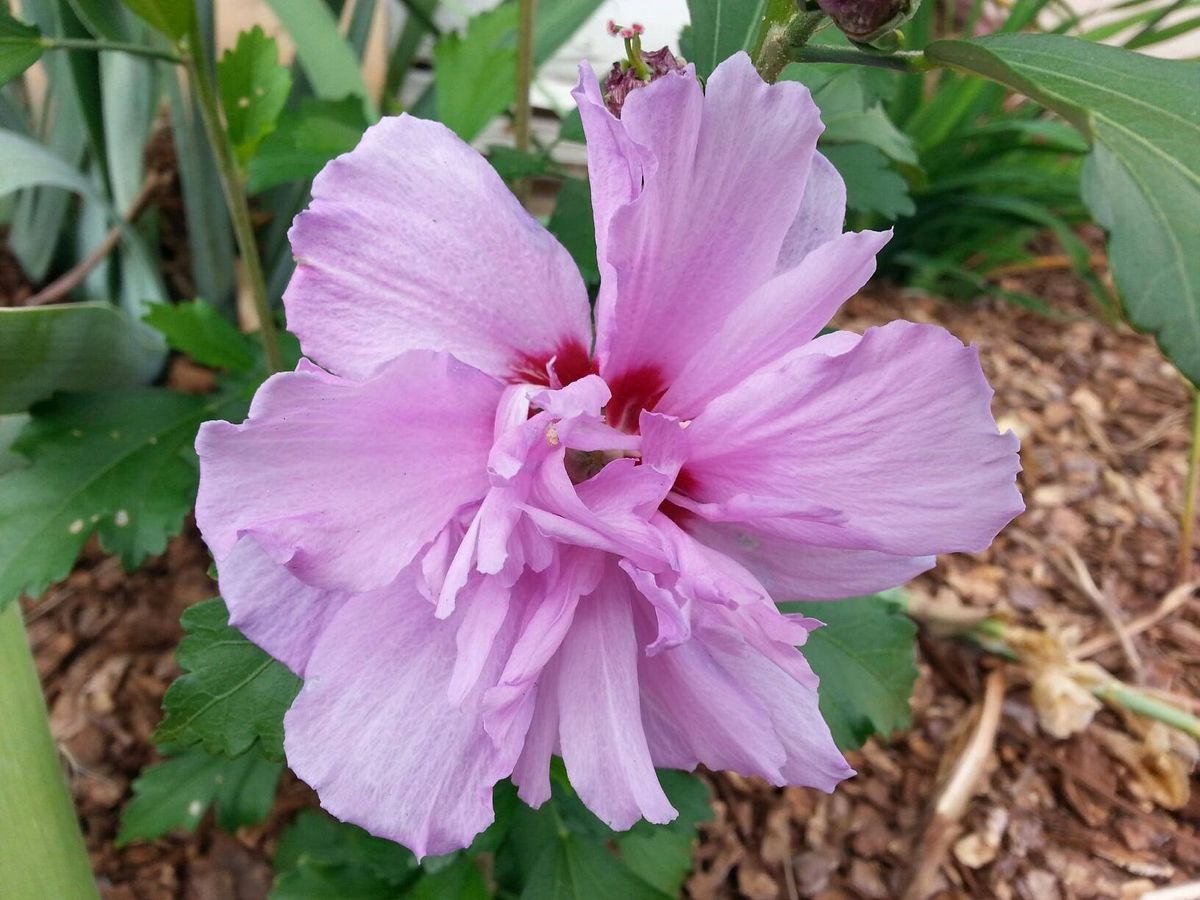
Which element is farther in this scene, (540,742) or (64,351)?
(64,351)

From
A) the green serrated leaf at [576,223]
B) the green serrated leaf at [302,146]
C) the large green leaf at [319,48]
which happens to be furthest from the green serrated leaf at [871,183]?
the large green leaf at [319,48]

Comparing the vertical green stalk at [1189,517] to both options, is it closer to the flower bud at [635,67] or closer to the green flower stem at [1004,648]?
the green flower stem at [1004,648]

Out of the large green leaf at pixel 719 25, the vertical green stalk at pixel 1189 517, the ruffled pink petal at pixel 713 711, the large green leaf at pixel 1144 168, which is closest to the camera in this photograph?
the large green leaf at pixel 1144 168

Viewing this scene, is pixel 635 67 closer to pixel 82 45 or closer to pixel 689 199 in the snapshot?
pixel 689 199

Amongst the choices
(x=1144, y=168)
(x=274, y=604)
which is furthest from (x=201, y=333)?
(x=1144, y=168)

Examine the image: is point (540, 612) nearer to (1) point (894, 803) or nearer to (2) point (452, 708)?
(2) point (452, 708)

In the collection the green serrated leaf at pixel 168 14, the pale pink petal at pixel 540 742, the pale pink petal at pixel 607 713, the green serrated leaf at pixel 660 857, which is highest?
the green serrated leaf at pixel 168 14

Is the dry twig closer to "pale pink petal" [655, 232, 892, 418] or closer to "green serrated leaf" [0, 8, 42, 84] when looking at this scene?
"pale pink petal" [655, 232, 892, 418]
